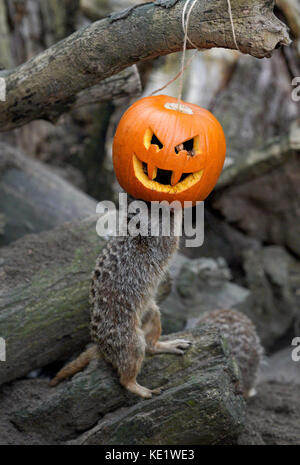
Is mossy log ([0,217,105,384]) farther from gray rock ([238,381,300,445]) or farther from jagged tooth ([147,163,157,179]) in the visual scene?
gray rock ([238,381,300,445])

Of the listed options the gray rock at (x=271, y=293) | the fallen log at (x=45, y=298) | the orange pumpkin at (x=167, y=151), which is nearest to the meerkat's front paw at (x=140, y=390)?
the fallen log at (x=45, y=298)

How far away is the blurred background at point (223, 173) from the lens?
166 inches

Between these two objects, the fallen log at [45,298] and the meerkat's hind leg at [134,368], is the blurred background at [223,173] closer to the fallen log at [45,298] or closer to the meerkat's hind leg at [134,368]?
the fallen log at [45,298]

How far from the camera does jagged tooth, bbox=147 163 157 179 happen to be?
223cm

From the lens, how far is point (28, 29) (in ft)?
18.1

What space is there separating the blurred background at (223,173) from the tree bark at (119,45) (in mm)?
481

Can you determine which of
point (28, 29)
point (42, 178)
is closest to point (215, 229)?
point (42, 178)

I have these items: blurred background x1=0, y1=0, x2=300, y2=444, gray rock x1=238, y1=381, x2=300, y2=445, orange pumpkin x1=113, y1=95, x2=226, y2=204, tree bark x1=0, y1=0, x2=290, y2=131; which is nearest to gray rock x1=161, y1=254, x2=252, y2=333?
blurred background x1=0, y1=0, x2=300, y2=444

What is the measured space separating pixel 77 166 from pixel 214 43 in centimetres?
419

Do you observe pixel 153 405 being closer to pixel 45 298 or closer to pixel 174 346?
pixel 174 346

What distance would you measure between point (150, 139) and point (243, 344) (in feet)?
5.96

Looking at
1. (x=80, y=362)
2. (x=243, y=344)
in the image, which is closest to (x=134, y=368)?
(x=80, y=362)

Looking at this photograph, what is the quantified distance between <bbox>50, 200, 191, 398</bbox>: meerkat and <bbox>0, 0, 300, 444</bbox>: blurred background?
0.80m

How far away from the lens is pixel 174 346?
8.87ft
